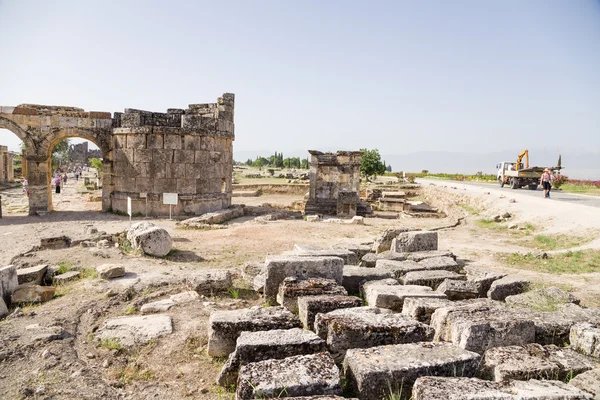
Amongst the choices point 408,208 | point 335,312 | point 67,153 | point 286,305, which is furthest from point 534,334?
point 67,153

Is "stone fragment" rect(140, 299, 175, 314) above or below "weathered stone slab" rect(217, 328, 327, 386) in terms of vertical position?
below

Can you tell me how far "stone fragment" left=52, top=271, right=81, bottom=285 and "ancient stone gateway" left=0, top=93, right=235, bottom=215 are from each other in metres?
9.00

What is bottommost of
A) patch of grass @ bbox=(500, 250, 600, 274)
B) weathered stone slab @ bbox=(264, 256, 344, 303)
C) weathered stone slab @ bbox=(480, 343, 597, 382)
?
patch of grass @ bbox=(500, 250, 600, 274)

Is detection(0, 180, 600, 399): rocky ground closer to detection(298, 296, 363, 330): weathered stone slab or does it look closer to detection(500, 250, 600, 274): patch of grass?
detection(500, 250, 600, 274): patch of grass

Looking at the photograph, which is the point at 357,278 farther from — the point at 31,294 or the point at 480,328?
the point at 31,294

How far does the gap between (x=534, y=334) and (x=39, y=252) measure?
32.2 ft

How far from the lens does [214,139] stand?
17031mm

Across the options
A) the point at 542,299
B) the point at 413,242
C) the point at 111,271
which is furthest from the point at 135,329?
the point at 413,242

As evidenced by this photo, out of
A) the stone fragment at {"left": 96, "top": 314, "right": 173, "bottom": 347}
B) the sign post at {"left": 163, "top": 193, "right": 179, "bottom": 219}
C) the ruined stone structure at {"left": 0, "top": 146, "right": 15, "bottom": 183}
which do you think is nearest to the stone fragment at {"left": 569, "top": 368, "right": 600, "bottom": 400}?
the stone fragment at {"left": 96, "top": 314, "right": 173, "bottom": 347}

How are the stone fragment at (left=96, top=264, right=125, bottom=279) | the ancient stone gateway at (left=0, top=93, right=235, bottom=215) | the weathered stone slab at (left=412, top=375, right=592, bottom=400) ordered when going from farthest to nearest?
the ancient stone gateway at (left=0, top=93, right=235, bottom=215) → the stone fragment at (left=96, top=264, right=125, bottom=279) → the weathered stone slab at (left=412, top=375, right=592, bottom=400)

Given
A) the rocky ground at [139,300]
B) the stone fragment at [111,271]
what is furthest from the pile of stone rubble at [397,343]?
the stone fragment at [111,271]

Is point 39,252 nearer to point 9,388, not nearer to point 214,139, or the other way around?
point 9,388

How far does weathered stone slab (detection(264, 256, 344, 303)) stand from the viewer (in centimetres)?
574

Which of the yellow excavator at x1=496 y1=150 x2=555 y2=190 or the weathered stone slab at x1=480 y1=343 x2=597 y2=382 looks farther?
the yellow excavator at x1=496 y1=150 x2=555 y2=190
